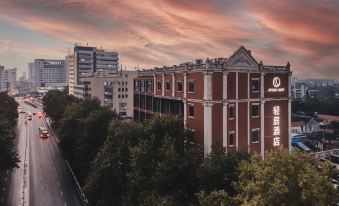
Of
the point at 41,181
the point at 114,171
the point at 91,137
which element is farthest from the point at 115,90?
the point at 114,171

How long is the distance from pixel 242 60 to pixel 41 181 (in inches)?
1699

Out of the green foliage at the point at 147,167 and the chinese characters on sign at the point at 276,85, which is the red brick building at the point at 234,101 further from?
the green foliage at the point at 147,167

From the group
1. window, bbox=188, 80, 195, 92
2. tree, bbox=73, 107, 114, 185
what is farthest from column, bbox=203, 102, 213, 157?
tree, bbox=73, 107, 114, 185

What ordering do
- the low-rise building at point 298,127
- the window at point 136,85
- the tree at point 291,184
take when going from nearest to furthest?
the tree at point 291,184 < the window at point 136,85 < the low-rise building at point 298,127

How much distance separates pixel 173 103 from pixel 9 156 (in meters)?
27.1

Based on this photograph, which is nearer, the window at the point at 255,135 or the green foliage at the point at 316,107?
the window at the point at 255,135

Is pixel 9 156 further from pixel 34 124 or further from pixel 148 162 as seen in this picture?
pixel 34 124

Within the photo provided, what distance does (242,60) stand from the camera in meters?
48.9

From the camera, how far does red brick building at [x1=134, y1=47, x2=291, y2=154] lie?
153 ft

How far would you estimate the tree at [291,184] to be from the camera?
75.5 feet

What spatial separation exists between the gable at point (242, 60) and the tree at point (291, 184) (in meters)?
23.9

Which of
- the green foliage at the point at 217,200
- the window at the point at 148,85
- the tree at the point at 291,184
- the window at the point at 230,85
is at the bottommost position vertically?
the green foliage at the point at 217,200

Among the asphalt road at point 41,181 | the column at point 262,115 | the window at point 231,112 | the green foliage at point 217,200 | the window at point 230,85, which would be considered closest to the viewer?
the green foliage at point 217,200

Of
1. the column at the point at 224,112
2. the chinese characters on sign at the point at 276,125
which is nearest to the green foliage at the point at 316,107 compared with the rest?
the chinese characters on sign at the point at 276,125
